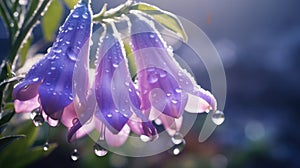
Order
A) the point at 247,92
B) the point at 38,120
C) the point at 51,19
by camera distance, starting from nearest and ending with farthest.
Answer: the point at 38,120 < the point at 51,19 < the point at 247,92

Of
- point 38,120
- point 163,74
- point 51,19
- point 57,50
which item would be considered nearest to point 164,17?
point 163,74

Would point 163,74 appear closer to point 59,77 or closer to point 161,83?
point 161,83

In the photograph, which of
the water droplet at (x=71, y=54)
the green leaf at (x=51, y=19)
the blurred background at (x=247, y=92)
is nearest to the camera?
the water droplet at (x=71, y=54)

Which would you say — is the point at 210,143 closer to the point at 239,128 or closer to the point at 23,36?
the point at 239,128

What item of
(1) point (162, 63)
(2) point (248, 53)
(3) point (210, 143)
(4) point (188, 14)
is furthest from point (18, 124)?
(4) point (188, 14)

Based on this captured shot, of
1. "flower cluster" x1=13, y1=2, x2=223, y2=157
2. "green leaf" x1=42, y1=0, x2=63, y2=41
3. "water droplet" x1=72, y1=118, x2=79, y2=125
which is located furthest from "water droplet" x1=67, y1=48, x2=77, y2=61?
"green leaf" x1=42, y1=0, x2=63, y2=41

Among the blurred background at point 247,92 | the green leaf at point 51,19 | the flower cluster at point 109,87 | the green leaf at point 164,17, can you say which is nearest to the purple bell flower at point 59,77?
the flower cluster at point 109,87

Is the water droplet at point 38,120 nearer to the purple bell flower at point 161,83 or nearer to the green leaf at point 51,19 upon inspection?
the purple bell flower at point 161,83

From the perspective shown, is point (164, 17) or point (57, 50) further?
point (164, 17)
